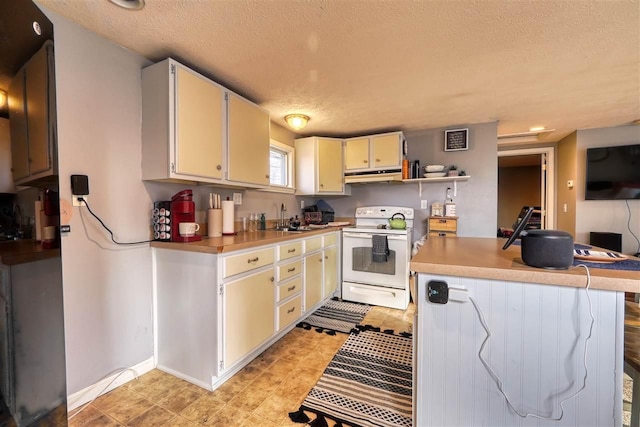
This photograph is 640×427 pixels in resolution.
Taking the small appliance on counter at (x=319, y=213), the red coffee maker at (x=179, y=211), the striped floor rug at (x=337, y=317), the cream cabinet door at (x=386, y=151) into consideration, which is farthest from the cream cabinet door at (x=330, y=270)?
the red coffee maker at (x=179, y=211)

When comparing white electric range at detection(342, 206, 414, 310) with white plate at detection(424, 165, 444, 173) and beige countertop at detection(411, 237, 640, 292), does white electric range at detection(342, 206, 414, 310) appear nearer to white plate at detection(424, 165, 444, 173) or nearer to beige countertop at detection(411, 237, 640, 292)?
white plate at detection(424, 165, 444, 173)

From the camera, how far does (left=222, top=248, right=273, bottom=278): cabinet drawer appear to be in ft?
5.40

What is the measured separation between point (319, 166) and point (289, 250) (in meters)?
1.47

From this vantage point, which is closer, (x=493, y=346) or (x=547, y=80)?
(x=493, y=346)

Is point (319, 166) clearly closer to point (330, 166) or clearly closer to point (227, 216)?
point (330, 166)

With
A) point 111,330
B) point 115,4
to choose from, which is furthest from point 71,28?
point 111,330

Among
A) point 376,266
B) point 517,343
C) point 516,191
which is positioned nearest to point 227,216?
point 376,266

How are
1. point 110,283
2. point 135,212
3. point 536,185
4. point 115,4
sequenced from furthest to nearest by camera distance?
point 536,185 → point 135,212 → point 110,283 → point 115,4

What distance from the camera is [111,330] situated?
1.62 meters

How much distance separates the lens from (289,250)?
2275mm

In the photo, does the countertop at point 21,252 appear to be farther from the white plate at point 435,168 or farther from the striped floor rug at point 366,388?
the white plate at point 435,168

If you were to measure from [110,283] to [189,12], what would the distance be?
5.32 feet

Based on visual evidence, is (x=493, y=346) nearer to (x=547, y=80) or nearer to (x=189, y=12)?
(x=189, y=12)

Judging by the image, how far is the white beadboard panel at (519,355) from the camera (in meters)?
0.89
